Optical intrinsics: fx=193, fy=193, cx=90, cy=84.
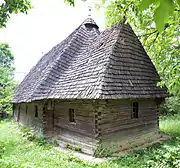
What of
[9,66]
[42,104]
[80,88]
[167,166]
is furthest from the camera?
[9,66]

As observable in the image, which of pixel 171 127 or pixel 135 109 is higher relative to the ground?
pixel 135 109

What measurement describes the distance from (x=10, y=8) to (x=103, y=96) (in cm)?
412

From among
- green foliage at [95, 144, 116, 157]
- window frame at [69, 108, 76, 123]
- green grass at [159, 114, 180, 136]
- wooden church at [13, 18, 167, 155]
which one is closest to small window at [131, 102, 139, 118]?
wooden church at [13, 18, 167, 155]

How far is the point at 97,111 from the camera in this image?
25.5ft

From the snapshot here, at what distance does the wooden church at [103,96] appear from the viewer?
7892 millimetres

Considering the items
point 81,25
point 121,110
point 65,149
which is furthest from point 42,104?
point 81,25

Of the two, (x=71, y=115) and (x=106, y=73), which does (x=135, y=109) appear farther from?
(x=71, y=115)

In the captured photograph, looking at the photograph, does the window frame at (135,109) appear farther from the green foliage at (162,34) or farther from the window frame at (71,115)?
the window frame at (71,115)

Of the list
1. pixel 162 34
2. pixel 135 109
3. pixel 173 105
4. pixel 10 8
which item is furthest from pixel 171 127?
pixel 10 8

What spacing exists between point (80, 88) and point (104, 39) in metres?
3.36

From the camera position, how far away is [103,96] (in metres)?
7.14

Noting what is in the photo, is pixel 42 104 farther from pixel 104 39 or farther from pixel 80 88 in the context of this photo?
pixel 104 39

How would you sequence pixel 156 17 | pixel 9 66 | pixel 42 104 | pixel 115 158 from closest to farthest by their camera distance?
pixel 156 17 < pixel 115 158 < pixel 42 104 < pixel 9 66

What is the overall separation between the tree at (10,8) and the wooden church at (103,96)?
3.77 m
